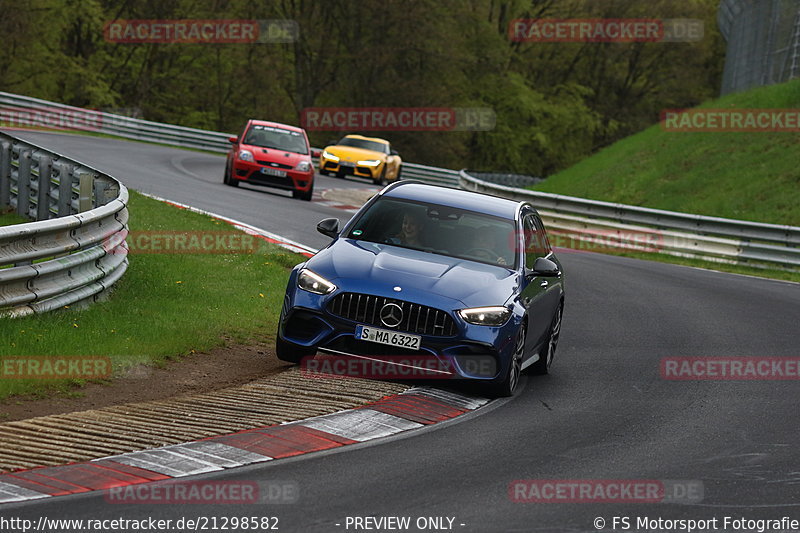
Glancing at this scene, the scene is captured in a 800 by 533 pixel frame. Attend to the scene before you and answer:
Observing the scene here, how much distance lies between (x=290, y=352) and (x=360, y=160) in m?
29.4

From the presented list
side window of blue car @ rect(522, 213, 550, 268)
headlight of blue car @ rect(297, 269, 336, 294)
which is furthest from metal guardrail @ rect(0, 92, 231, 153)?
headlight of blue car @ rect(297, 269, 336, 294)

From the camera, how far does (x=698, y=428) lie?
8.90m

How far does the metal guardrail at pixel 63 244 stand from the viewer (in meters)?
9.77

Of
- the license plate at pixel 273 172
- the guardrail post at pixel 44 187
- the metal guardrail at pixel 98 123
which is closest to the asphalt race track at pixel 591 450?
the guardrail post at pixel 44 187

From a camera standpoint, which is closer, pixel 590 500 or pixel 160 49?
pixel 590 500

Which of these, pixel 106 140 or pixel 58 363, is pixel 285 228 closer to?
pixel 58 363

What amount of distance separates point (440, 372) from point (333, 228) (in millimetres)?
1918

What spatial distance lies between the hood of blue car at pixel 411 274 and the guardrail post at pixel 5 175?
28.8 ft

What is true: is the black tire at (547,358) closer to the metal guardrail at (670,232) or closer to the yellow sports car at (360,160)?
the metal guardrail at (670,232)

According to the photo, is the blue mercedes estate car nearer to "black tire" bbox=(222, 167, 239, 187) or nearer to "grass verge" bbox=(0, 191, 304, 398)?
"grass verge" bbox=(0, 191, 304, 398)

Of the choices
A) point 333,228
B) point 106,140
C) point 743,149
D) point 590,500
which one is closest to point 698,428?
point 590,500

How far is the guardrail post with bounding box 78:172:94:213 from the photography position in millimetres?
13375

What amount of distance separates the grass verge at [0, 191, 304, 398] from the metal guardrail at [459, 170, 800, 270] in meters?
11.7

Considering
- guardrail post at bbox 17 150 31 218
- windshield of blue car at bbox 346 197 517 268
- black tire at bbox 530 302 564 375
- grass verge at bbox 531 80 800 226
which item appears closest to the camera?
windshield of blue car at bbox 346 197 517 268
